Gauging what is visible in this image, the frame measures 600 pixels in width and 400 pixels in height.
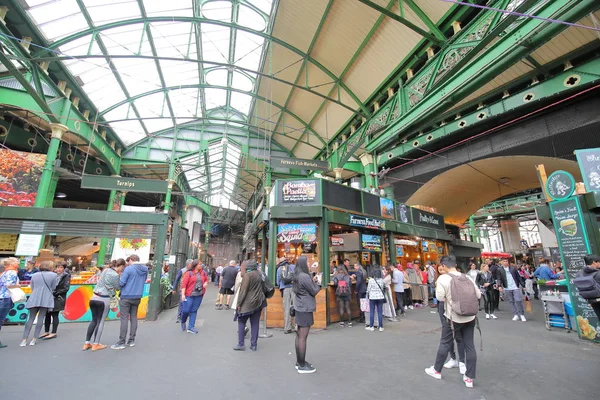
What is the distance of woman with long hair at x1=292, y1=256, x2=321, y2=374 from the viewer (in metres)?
3.70

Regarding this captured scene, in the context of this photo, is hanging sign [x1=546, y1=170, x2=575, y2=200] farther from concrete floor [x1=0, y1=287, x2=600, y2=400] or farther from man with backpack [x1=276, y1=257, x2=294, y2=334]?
man with backpack [x1=276, y1=257, x2=294, y2=334]

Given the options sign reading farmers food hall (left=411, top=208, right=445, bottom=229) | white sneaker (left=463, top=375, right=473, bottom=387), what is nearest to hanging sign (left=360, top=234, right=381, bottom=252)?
Answer: sign reading farmers food hall (left=411, top=208, right=445, bottom=229)

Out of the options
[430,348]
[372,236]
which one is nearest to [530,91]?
[372,236]

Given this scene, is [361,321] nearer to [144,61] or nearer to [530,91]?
[530,91]

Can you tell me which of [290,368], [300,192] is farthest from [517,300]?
[290,368]

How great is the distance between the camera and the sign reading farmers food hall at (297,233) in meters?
8.09

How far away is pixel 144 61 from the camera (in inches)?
506

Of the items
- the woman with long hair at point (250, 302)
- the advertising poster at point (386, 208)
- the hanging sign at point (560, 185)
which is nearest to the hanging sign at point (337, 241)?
the advertising poster at point (386, 208)

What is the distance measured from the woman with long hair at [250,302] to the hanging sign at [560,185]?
256 inches

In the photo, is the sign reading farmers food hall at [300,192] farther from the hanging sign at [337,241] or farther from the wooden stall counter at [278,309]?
the wooden stall counter at [278,309]

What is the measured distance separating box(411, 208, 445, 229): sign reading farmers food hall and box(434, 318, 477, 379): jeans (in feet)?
30.3

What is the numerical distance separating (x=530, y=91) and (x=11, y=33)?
1704 centimetres

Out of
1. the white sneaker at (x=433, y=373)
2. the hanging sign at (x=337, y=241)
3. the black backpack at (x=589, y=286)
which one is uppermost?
the hanging sign at (x=337, y=241)

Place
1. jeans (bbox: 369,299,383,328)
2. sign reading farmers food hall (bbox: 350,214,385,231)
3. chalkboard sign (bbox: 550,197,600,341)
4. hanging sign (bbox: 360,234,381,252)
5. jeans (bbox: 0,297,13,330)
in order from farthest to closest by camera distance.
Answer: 1. hanging sign (bbox: 360,234,381,252)
2. sign reading farmers food hall (bbox: 350,214,385,231)
3. jeans (bbox: 369,299,383,328)
4. chalkboard sign (bbox: 550,197,600,341)
5. jeans (bbox: 0,297,13,330)
